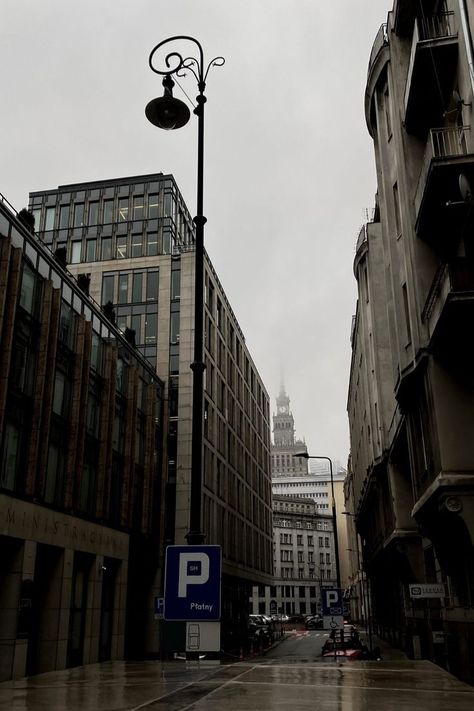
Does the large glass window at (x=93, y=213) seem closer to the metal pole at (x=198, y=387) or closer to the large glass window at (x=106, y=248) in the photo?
the large glass window at (x=106, y=248)

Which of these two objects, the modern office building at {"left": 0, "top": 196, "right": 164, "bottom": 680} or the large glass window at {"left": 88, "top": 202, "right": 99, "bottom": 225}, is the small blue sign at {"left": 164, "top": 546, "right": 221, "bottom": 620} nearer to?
the modern office building at {"left": 0, "top": 196, "right": 164, "bottom": 680}

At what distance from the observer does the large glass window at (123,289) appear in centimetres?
5569

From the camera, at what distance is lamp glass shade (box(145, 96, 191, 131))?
10.3 m

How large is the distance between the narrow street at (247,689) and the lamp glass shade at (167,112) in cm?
833

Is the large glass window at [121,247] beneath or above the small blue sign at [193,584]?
above

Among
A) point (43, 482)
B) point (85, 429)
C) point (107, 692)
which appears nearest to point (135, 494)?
point (85, 429)

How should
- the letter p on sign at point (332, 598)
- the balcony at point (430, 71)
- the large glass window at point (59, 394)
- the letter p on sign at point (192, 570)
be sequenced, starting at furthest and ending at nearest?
the large glass window at point (59, 394), the letter p on sign at point (332, 598), the balcony at point (430, 71), the letter p on sign at point (192, 570)

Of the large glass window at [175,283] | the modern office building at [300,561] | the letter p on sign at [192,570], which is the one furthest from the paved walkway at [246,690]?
the modern office building at [300,561]

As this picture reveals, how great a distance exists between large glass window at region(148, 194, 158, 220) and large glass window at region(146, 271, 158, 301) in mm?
6915

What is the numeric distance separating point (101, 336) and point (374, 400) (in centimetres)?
1694

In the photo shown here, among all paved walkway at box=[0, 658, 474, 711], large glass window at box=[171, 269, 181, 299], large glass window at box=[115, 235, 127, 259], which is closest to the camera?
paved walkway at box=[0, 658, 474, 711]

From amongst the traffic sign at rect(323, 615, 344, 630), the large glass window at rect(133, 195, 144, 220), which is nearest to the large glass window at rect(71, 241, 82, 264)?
the large glass window at rect(133, 195, 144, 220)

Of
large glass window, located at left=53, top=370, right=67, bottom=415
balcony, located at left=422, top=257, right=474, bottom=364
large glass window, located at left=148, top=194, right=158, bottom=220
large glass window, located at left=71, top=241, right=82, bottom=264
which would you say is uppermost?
large glass window, located at left=148, top=194, right=158, bottom=220

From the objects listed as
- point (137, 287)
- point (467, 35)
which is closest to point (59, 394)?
point (467, 35)
